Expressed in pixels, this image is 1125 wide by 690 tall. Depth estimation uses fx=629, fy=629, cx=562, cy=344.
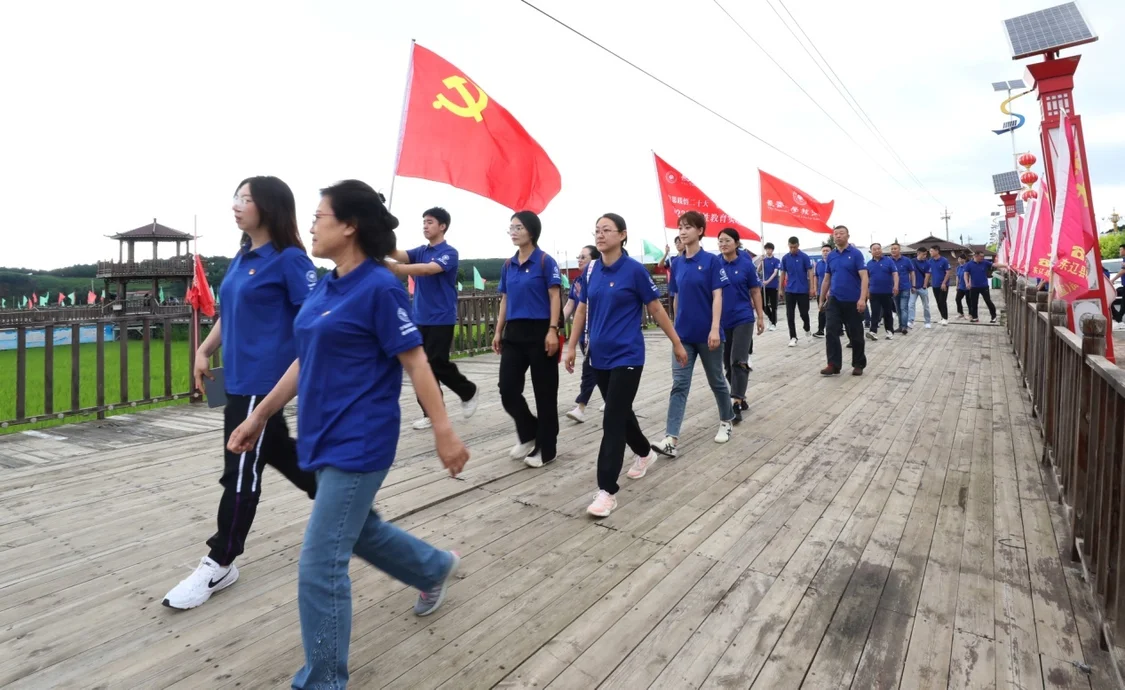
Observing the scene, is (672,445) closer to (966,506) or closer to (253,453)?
(966,506)

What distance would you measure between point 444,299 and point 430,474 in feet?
4.65

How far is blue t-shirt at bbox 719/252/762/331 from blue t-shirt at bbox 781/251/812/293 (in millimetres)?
4919

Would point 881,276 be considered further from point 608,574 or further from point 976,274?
point 608,574

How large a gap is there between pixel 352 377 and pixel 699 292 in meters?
3.50

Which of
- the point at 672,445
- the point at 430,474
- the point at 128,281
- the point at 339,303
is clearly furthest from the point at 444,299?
the point at 128,281

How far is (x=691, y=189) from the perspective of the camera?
405 inches

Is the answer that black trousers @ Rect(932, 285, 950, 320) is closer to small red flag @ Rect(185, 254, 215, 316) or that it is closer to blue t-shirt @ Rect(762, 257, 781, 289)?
blue t-shirt @ Rect(762, 257, 781, 289)

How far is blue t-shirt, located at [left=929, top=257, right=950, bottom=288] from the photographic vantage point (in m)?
14.9

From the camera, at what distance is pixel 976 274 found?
1528cm

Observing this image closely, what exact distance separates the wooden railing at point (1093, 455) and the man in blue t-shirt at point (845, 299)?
3919 millimetres

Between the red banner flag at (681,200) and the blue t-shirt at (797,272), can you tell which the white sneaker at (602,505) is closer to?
the red banner flag at (681,200)

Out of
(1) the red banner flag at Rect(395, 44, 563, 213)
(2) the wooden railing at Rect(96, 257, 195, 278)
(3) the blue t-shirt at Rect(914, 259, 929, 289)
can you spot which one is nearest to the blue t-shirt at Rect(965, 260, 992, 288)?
(3) the blue t-shirt at Rect(914, 259, 929, 289)

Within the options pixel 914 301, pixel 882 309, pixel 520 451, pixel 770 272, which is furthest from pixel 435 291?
pixel 914 301

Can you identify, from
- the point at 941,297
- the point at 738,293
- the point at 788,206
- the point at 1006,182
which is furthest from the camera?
the point at 1006,182
